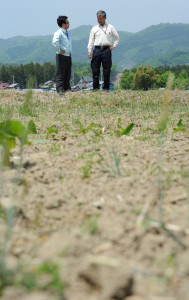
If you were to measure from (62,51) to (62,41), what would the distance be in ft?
0.90

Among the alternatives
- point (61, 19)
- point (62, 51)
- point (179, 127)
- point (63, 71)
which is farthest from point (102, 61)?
point (179, 127)

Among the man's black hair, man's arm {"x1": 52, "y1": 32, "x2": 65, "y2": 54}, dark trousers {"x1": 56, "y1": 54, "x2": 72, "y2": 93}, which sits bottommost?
dark trousers {"x1": 56, "y1": 54, "x2": 72, "y2": 93}

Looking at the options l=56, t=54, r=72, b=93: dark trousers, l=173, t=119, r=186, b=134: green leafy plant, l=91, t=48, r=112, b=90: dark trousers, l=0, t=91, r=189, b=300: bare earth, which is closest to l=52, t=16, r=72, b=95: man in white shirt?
l=56, t=54, r=72, b=93: dark trousers

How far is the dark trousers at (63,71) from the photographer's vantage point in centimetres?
1381

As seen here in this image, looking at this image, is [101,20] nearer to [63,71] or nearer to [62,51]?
[62,51]

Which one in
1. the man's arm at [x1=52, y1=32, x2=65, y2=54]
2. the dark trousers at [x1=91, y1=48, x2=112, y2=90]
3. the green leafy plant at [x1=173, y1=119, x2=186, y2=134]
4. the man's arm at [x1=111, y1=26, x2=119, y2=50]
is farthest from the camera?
the dark trousers at [x1=91, y1=48, x2=112, y2=90]

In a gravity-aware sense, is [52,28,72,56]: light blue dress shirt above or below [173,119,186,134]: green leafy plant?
above

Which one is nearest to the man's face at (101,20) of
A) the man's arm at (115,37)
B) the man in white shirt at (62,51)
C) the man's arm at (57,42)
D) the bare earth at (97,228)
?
the man's arm at (115,37)

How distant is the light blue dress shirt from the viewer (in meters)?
13.3

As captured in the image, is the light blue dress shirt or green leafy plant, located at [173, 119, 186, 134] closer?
green leafy plant, located at [173, 119, 186, 134]

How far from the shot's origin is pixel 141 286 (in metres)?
1.50

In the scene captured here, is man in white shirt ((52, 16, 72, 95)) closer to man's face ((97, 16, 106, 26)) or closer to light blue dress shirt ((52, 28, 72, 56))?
light blue dress shirt ((52, 28, 72, 56))

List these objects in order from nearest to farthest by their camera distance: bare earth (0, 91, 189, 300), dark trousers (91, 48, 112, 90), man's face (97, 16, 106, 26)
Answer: bare earth (0, 91, 189, 300), man's face (97, 16, 106, 26), dark trousers (91, 48, 112, 90)

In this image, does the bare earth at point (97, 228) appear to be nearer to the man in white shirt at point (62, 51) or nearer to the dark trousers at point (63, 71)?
the man in white shirt at point (62, 51)
